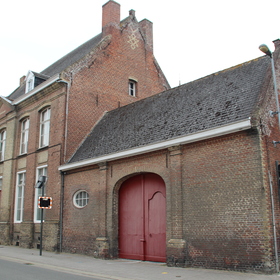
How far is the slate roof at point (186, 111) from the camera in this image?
1120 centimetres

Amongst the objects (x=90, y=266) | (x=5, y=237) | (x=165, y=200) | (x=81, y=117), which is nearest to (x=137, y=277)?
(x=90, y=266)

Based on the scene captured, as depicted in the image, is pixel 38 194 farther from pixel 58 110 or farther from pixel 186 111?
pixel 186 111

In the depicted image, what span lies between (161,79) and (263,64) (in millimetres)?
11002

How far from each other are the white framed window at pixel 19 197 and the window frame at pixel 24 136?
1.40 meters

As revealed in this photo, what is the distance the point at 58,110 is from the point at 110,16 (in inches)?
259

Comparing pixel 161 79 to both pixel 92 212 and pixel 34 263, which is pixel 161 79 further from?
pixel 34 263

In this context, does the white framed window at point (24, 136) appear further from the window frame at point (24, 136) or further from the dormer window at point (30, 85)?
the dormer window at point (30, 85)

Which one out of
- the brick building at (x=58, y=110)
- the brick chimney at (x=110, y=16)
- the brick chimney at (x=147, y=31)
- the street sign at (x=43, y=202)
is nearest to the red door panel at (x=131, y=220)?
the street sign at (x=43, y=202)

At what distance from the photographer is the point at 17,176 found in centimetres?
2041

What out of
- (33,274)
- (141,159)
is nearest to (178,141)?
(141,159)

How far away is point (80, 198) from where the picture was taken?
15.9 m

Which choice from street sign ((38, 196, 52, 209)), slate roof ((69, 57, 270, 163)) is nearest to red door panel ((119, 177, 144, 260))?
slate roof ((69, 57, 270, 163))

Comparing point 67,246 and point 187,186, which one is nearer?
point 187,186

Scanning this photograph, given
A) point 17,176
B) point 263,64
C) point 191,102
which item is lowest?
point 17,176
